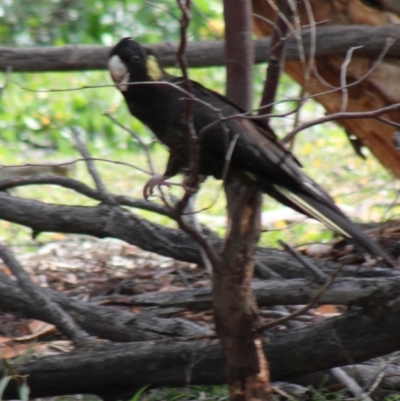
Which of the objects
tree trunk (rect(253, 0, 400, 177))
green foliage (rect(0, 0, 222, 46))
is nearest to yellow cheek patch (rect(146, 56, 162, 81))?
tree trunk (rect(253, 0, 400, 177))

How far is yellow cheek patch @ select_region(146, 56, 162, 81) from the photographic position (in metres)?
2.85

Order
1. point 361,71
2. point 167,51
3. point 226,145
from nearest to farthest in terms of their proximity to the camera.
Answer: point 226,145 → point 167,51 → point 361,71

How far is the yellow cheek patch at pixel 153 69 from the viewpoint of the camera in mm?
2848

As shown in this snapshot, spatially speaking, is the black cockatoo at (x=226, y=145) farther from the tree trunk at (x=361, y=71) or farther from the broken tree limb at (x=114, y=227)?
the tree trunk at (x=361, y=71)

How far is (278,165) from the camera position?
2.42 metres

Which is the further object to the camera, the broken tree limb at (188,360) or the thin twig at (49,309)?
the thin twig at (49,309)

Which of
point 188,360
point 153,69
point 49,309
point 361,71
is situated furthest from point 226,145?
point 361,71

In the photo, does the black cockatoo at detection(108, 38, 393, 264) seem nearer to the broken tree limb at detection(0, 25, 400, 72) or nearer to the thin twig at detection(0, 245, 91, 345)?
the thin twig at detection(0, 245, 91, 345)

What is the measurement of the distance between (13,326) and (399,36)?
211cm

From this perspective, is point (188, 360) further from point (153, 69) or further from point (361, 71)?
point (361, 71)

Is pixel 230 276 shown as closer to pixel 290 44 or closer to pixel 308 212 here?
pixel 308 212

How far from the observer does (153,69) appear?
113 inches

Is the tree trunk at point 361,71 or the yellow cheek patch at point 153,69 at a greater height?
the tree trunk at point 361,71

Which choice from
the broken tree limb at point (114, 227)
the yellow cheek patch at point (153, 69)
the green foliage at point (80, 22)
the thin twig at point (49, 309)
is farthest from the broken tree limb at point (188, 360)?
the green foliage at point (80, 22)
